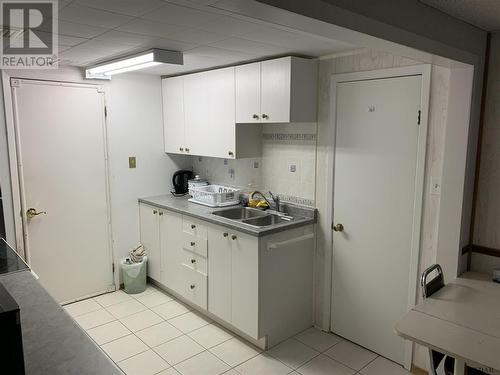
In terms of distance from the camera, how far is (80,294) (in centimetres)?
382

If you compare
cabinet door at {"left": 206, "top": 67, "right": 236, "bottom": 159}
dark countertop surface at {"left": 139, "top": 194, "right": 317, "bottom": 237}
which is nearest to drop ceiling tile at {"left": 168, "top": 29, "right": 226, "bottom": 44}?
cabinet door at {"left": 206, "top": 67, "right": 236, "bottom": 159}

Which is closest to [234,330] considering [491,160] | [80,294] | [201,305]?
[201,305]

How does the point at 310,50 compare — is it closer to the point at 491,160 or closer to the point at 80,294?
the point at 491,160

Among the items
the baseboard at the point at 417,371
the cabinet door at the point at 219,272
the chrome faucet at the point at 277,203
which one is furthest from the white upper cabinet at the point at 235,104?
the baseboard at the point at 417,371

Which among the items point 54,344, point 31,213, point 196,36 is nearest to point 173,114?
point 31,213

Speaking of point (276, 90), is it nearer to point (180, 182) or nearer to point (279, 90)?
point (279, 90)

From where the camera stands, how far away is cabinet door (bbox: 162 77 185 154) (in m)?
3.98

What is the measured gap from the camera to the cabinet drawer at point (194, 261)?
338cm

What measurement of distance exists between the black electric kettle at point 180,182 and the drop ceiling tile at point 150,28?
211 centimetres

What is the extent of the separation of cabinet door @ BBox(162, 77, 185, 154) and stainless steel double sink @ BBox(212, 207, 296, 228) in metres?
0.92

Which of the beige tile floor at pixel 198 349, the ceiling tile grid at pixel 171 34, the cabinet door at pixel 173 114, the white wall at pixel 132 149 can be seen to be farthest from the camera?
the cabinet door at pixel 173 114

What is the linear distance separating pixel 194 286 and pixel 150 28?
225 centimetres

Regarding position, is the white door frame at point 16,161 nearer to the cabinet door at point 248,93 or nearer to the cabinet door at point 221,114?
the cabinet door at point 221,114

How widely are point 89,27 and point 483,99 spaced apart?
2354 millimetres
